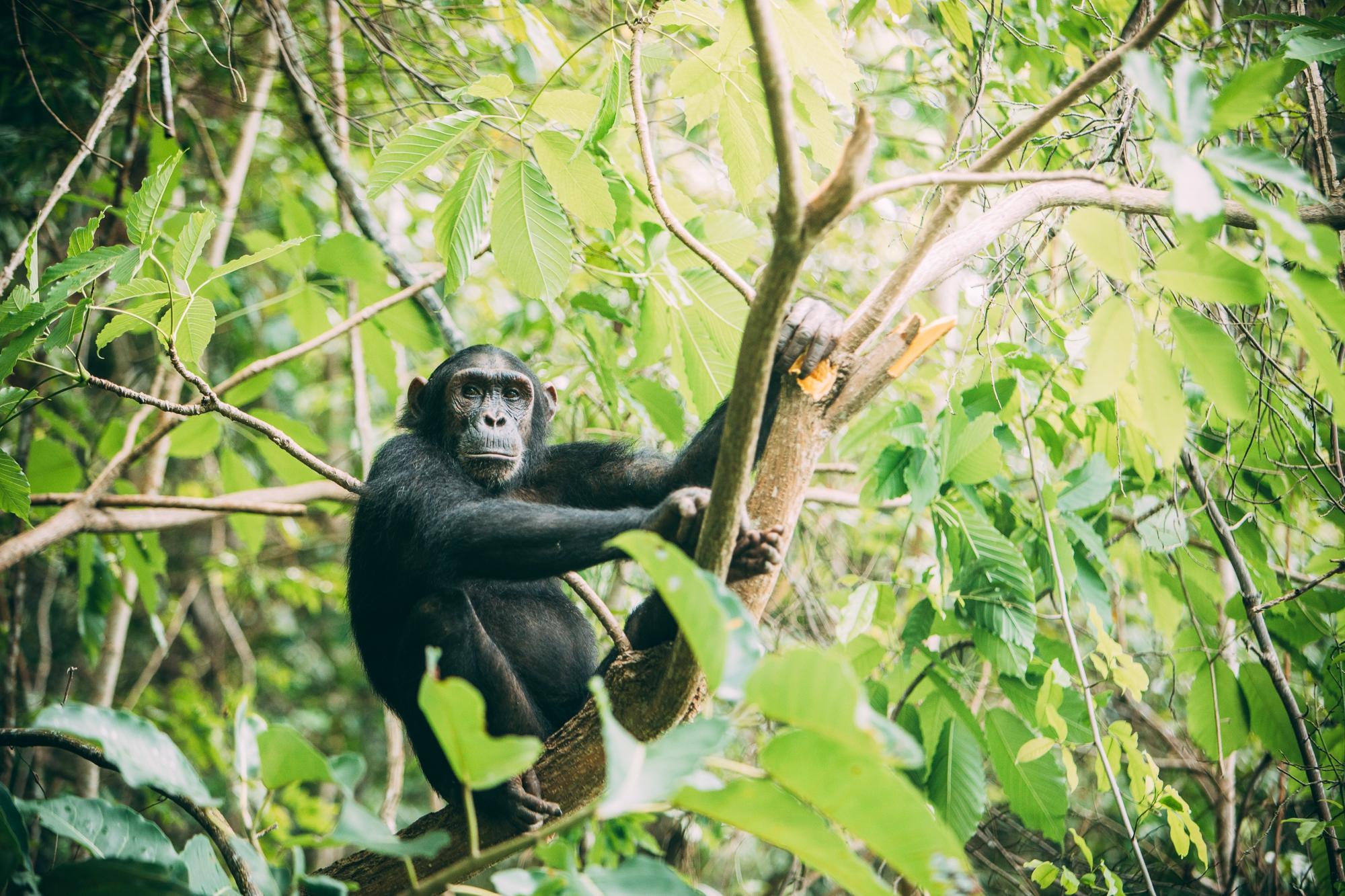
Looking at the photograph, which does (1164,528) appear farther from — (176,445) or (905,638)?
(176,445)

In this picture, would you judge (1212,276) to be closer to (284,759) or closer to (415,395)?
(284,759)

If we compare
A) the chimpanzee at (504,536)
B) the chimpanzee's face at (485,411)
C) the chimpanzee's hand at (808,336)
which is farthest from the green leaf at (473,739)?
the chimpanzee's face at (485,411)

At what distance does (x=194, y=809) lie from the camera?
8.70ft

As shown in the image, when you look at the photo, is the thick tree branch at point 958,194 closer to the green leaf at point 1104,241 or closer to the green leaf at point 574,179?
the green leaf at point 1104,241

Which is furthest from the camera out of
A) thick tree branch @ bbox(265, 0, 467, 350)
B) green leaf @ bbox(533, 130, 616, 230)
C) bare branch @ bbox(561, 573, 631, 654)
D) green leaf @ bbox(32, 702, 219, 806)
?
thick tree branch @ bbox(265, 0, 467, 350)

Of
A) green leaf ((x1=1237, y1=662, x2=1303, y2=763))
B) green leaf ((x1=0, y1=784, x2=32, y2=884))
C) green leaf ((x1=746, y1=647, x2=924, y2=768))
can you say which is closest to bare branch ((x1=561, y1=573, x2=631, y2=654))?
green leaf ((x1=0, y1=784, x2=32, y2=884))

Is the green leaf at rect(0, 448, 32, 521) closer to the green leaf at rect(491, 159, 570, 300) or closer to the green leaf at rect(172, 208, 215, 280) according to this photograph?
the green leaf at rect(172, 208, 215, 280)

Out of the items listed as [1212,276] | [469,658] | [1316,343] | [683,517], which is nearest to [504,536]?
[469,658]

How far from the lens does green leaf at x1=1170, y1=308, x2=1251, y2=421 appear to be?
2.00m

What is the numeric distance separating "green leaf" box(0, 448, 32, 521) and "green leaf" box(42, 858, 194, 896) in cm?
208

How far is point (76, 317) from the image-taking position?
3.03m

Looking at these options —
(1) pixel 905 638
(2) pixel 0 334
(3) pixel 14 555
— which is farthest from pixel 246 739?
(3) pixel 14 555

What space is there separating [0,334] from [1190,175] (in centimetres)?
328

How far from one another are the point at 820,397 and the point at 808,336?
0.89 feet
